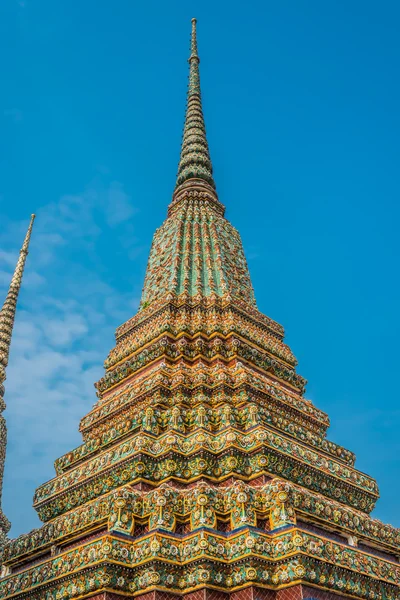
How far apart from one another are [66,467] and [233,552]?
5.75 meters

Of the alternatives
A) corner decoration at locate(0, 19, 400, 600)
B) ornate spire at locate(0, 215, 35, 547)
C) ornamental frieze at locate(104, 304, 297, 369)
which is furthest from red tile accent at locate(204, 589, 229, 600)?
ornate spire at locate(0, 215, 35, 547)

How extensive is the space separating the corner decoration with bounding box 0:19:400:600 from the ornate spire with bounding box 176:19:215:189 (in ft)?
19.8

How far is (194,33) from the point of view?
96.7ft

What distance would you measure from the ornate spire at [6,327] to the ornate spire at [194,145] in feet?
27.7

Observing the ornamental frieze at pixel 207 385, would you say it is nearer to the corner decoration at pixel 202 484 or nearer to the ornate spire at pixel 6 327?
the corner decoration at pixel 202 484

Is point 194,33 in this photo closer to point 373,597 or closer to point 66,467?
point 66,467

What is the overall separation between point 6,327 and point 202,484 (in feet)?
50.0

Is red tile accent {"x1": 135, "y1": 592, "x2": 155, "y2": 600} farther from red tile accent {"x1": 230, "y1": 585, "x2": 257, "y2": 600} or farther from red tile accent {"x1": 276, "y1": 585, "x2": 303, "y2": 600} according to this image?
red tile accent {"x1": 276, "y1": 585, "x2": 303, "y2": 600}

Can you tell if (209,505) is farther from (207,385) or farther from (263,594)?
(207,385)

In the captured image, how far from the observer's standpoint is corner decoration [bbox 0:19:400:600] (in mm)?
7871

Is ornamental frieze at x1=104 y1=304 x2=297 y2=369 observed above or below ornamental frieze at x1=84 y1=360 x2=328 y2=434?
above

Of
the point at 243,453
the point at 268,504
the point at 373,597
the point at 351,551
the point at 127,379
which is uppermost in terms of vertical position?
the point at 127,379

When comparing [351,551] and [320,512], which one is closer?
[351,551]

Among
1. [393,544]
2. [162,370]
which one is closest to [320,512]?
[393,544]
